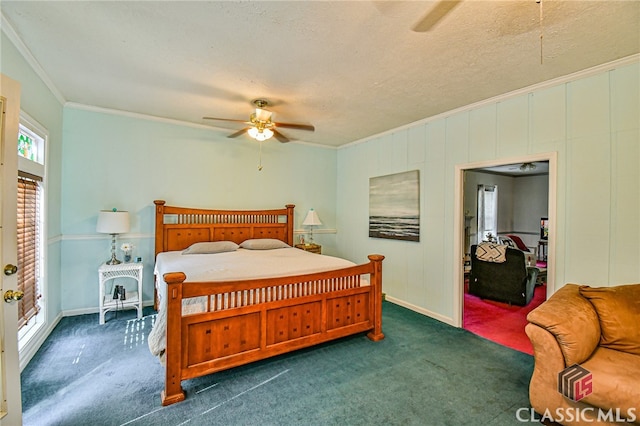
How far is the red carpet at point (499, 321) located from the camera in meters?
3.33

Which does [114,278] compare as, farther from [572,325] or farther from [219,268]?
[572,325]

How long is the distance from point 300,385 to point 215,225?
299 centimetres

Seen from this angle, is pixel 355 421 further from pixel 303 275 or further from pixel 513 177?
pixel 513 177

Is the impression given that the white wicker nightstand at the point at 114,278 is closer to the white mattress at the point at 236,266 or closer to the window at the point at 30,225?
the white mattress at the point at 236,266

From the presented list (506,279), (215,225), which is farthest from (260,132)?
(506,279)

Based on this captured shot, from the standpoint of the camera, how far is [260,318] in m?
2.63

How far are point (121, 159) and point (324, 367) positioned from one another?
152 inches

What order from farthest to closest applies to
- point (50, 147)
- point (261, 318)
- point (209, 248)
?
point (209, 248) < point (50, 147) < point (261, 318)

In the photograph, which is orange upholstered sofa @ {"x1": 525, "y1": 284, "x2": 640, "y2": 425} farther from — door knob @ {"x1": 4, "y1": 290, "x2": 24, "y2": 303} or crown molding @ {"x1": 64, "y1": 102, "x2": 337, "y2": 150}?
crown molding @ {"x1": 64, "y1": 102, "x2": 337, "y2": 150}

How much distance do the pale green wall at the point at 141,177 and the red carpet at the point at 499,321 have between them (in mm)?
3571

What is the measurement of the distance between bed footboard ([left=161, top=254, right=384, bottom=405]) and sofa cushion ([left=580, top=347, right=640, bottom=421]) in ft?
5.94

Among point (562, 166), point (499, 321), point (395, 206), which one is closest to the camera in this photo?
point (562, 166)

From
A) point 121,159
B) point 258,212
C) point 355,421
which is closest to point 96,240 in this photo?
point 121,159

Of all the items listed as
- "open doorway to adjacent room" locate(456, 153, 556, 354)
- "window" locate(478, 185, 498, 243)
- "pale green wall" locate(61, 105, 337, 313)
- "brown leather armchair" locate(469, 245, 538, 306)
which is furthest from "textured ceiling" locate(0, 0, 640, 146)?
"window" locate(478, 185, 498, 243)
